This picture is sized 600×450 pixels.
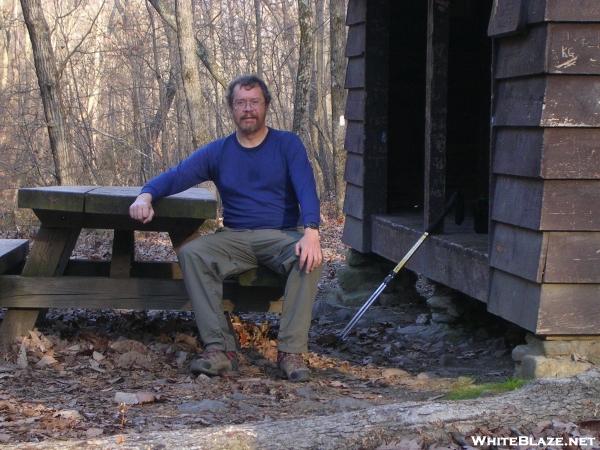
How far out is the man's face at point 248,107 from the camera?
17.8 feet

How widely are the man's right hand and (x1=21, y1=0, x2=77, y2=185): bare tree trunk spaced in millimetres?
6971

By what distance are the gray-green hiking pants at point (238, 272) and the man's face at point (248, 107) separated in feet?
2.16

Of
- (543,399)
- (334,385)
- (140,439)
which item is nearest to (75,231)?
(334,385)

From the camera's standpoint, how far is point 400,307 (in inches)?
307

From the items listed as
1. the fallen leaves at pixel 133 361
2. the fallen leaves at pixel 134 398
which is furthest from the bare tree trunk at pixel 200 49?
the fallen leaves at pixel 134 398

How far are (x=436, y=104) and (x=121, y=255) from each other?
7.70 ft

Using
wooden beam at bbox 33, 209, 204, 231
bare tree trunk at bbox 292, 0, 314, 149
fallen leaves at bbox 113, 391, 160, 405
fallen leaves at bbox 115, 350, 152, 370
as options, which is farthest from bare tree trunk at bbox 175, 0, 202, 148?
fallen leaves at bbox 113, 391, 160, 405

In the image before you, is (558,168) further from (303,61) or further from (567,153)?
(303,61)

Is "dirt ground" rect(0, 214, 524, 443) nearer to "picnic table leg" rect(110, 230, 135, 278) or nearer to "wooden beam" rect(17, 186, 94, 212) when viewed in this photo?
"picnic table leg" rect(110, 230, 135, 278)

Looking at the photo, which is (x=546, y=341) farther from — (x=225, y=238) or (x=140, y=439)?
(x=140, y=439)

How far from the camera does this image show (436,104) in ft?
20.0

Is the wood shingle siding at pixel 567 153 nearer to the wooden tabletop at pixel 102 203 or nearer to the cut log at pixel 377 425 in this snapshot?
the cut log at pixel 377 425

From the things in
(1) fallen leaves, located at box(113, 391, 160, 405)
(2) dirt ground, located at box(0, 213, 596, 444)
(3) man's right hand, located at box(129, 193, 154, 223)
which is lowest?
(2) dirt ground, located at box(0, 213, 596, 444)

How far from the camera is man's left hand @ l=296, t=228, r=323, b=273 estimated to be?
5.10 meters
